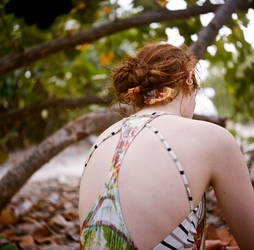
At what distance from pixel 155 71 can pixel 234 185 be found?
472 millimetres

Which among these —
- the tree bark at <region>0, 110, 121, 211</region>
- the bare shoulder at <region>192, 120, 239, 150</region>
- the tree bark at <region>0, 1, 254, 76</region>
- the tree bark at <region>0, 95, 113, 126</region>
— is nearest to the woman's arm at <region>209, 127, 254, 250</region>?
the bare shoulder at <region>192, 120, 239, 150</region>

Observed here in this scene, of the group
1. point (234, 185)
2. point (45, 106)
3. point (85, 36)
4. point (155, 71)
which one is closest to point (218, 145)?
point (234, 185)

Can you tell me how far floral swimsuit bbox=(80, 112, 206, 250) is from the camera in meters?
1.04

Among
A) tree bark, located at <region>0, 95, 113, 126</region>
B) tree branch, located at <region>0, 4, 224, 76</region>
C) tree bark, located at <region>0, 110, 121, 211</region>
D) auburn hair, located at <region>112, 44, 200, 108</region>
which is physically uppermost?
auburn hair, located at <region>112, 44, 200, 108</region>

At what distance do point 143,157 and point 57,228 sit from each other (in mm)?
1549

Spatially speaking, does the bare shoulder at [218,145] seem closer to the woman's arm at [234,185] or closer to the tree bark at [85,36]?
the woman's arm at [234,185]

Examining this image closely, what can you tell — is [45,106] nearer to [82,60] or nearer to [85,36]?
[85,36]

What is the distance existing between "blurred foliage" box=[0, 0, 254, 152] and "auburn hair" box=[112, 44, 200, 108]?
265 millimetres

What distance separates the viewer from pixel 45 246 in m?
2.01

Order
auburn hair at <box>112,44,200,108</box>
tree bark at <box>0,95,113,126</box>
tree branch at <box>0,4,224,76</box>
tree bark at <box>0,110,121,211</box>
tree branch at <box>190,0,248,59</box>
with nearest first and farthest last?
auburn hair at <box>112,44,200,108</box> → tree branch at <box>190,0,248,59</box> → tree bark at <box>0,110,121,211</box> → tree branch at <box>0,4,224,76</box> → tree bark at <box>0,95,113,126</box>

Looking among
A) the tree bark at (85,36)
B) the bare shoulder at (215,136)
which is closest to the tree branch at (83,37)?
the tree bark at (85,36)

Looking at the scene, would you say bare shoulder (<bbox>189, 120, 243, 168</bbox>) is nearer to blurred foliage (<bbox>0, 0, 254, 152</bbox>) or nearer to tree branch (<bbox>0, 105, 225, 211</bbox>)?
blurred foliage (<bbox>0, 0, 254, 152</bbox>)

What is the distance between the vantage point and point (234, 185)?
44.3 inches

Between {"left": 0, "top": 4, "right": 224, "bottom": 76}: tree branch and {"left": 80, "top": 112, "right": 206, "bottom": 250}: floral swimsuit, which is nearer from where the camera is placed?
{"left": 80, "top": 112, "right": 206, "bottom": 250}: floral swimsuit
